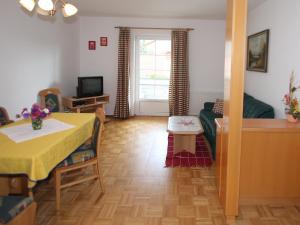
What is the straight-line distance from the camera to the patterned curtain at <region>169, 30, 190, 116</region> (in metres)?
6.60

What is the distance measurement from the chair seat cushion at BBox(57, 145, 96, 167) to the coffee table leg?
165 cm

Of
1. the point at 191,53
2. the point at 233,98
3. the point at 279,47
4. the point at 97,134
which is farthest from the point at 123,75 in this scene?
the point at 233,98

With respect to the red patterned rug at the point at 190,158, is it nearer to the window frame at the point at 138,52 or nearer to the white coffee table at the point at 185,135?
the white coffee table at the point at 185,135

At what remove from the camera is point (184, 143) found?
430 centimetres

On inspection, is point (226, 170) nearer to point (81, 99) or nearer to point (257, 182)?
point (257, 182)

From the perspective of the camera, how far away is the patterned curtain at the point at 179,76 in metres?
6.60

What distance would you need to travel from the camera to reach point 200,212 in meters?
2.66

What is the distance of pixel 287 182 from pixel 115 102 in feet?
→ 16.0

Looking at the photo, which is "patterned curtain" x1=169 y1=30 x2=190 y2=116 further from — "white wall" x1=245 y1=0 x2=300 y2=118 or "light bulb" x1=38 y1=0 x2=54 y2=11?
"light bulb" x1=38 y1=0 x2=54 y2=11

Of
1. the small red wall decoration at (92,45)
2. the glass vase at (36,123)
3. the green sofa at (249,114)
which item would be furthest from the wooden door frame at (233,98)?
the small red wall decoration at (92,45)

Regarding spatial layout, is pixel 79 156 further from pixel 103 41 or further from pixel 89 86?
pixel 103 41

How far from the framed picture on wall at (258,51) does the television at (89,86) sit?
10.4 feet

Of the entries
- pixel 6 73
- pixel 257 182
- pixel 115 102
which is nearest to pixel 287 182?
pixel 257 182

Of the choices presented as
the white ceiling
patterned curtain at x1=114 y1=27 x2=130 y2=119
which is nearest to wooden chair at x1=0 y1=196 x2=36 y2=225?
the white ceiling
